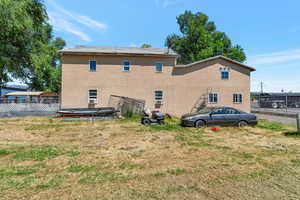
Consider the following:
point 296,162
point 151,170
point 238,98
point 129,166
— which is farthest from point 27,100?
point 238,98

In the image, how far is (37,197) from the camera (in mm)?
2611

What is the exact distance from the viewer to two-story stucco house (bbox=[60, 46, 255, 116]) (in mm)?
14750

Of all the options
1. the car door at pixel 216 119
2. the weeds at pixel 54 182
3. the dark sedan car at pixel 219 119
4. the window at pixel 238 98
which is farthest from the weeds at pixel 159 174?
the window at pixel 238 98

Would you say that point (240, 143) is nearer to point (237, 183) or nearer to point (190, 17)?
point (237, 183)

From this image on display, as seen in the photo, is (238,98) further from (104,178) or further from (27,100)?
(27,100)

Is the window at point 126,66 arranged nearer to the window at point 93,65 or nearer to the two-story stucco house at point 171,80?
the two-story stucco house at point 171,80

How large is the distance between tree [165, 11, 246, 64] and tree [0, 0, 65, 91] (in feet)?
61.3

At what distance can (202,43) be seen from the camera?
29.9 meters

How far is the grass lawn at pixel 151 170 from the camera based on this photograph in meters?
2.77

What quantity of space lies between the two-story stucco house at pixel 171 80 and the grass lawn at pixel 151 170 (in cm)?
891

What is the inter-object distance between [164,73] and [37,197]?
45.0 feet

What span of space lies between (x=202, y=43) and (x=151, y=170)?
31328 mm

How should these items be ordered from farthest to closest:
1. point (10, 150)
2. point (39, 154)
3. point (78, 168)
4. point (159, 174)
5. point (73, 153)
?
point (10, 150) < point (73, 153) < point (39, 154) < point (78, 168) < point (159, 174)

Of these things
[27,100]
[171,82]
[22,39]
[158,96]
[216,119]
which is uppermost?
[22,39]
